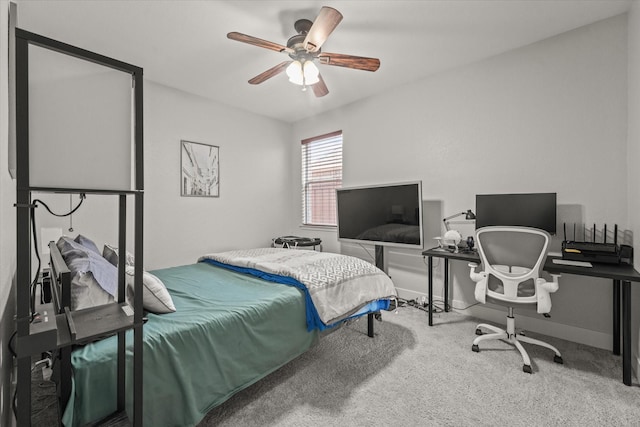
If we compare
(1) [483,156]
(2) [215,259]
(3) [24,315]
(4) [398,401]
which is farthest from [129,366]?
(1) [483,156]

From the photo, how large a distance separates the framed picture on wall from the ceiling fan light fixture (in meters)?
1.89

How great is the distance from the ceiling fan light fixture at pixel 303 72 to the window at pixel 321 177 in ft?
5.92

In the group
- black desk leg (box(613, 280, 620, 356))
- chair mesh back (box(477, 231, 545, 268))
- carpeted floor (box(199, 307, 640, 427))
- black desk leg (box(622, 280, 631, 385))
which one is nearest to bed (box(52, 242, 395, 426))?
carpeted floor (box(199, 307, 640, 427))

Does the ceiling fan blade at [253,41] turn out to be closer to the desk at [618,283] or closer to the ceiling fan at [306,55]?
the ceiling fan at [306,55]

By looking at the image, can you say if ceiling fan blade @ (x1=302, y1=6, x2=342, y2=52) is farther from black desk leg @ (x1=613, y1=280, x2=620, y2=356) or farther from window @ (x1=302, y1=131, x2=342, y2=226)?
black desk leg @ (x1=613, y1=280, x2=620, y2=356)

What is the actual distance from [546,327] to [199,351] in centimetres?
293

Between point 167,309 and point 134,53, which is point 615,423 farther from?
point 134,53

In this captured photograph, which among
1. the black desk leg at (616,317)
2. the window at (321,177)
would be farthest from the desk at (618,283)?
the window at (321,177)

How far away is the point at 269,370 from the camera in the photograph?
5.80ft

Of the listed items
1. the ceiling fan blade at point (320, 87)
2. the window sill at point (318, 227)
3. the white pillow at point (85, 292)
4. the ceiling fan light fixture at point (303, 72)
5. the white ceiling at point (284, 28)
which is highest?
the white ceiling at point (284, 28)

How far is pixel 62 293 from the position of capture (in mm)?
1055

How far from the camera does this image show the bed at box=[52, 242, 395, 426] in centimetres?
118

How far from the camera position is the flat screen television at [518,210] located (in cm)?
242

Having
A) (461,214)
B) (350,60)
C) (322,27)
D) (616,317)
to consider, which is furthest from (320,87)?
(616,317)
